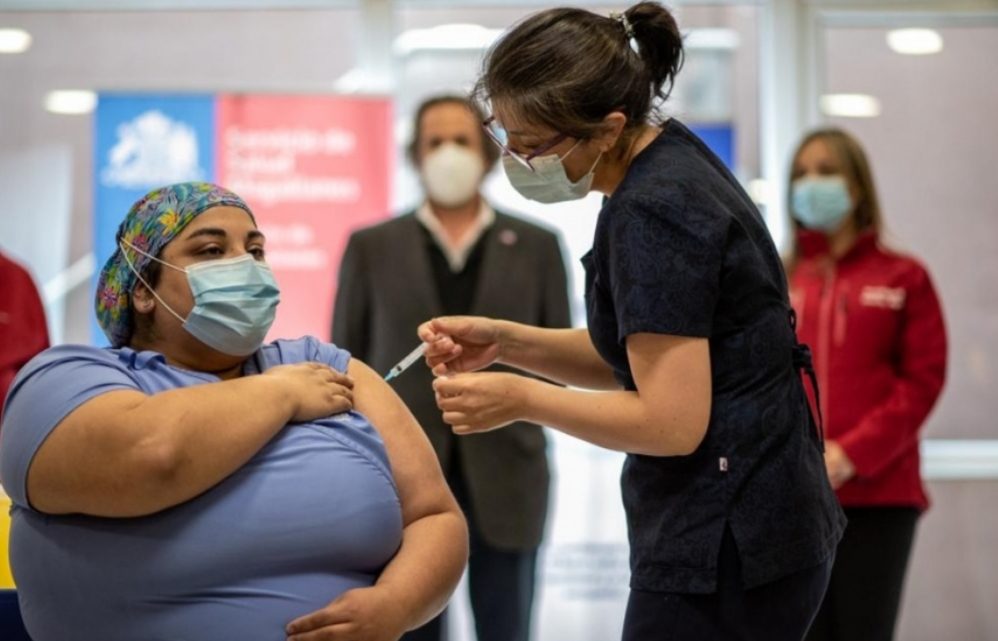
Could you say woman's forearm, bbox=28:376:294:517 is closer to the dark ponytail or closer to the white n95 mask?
the dark ponytail

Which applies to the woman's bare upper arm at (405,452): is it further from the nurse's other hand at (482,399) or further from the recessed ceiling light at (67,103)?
the recessed ceiling light at (67,103)

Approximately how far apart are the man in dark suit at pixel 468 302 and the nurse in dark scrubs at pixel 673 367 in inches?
57.8

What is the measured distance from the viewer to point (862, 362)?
316cm

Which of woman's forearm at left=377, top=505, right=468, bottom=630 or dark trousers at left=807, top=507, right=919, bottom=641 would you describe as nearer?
woman's forearm at left=377, top=505, right=468, bottom=630

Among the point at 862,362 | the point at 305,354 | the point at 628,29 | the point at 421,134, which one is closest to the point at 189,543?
the point at 305,354

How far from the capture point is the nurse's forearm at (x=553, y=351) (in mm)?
2012

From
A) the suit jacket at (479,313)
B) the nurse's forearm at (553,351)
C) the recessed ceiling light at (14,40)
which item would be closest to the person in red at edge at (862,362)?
the suit jacket at (479,313)

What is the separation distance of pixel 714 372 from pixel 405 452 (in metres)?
0.47

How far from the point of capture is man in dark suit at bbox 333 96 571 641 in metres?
3.22

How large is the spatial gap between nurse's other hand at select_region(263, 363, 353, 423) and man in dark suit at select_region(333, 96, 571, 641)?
140cm

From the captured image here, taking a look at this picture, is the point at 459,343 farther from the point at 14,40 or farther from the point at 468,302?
the point at 14,40

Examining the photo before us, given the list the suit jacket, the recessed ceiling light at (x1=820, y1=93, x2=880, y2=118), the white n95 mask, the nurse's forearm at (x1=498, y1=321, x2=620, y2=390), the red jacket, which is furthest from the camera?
the recessed ceiling light at (x1=820, y1=93, x2=880, y2=118)

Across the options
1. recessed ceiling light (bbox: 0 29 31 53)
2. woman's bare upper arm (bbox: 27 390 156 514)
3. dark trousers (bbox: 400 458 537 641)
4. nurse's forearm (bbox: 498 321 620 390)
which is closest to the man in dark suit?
dark trousers (bbox: 400 458 537 641)

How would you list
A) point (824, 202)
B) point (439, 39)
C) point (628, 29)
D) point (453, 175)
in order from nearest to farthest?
1. point (628, 29)
2. point (824, 202)
3. point (453, 175)
4. point (439, 39)
